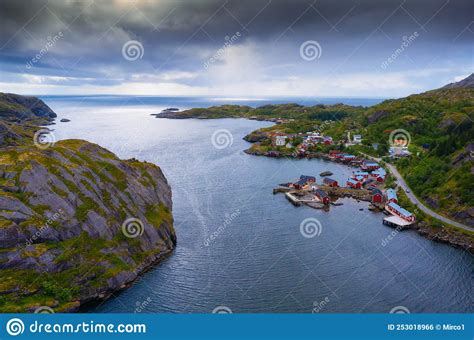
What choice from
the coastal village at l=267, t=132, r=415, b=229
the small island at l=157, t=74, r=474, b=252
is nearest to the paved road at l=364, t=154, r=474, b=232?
the small island at l=157, t=74, r=474, b=252

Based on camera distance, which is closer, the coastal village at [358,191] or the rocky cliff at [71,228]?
the rocky cliff at [71,228]

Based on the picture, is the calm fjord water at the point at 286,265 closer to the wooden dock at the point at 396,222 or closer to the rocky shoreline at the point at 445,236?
the wooden dock at the point at 396,222

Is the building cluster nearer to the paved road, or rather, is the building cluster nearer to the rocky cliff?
the paved road

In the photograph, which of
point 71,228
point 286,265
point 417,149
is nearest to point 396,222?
point 286,265

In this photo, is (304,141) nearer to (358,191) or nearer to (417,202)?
(358,191)

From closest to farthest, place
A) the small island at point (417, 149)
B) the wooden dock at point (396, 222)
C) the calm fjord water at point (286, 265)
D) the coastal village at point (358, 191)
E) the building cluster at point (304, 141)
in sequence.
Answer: the calm fjord water at point (286, 265) < the wooden dock at point (396, 222) < the small island at point (417, 149) < the coastal village at point (358, 191) < the building cluster at point (304, 141)

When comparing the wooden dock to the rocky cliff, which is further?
the wooden dock

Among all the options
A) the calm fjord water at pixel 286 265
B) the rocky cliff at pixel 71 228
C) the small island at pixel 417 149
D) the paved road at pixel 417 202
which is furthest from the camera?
the small island at pixel 417 149

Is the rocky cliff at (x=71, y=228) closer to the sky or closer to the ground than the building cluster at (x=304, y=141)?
closer to the ground

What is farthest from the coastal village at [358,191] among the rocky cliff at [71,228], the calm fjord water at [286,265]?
the rocky cliff at [71,228]

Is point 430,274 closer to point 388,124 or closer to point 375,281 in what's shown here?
point 375,281
